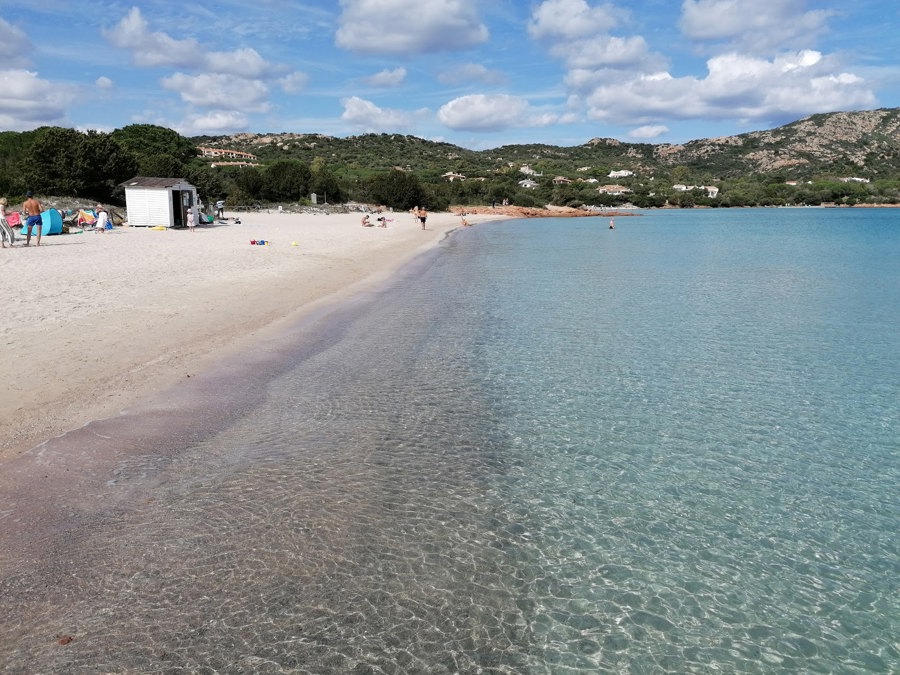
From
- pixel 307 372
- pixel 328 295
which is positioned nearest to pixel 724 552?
pixel 307 372

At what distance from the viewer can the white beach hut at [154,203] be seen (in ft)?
106

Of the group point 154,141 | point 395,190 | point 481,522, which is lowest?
point 481,522

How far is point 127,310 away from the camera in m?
11.1

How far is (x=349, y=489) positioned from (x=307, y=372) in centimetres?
369

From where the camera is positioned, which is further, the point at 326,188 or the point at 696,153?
the point at 696,153

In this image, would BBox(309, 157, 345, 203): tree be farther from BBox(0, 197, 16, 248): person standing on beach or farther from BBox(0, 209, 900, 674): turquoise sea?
BBox(0, 209, 900, 674): turquoise sea

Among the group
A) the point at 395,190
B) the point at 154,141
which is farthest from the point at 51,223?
the point at 154,141

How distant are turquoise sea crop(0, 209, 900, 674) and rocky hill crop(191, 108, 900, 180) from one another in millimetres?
119377

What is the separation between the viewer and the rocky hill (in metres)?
138

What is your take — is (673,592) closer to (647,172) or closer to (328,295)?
(328,295)

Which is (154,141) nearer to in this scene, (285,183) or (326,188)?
(285,183)

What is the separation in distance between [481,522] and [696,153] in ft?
634

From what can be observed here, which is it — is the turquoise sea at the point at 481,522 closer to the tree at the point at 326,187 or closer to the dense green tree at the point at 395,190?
the tree at the point at 326,187

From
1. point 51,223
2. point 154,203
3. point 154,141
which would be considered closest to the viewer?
point 51,223
